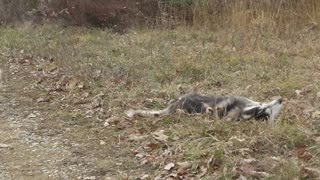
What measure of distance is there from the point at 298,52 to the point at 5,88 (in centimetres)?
416

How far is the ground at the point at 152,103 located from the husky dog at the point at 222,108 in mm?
103

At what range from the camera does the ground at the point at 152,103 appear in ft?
14.1

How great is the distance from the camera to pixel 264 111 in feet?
16.4

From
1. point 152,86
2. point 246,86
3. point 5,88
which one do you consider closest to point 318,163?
point 246,86

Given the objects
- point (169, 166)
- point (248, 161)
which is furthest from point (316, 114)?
point (169, 166)

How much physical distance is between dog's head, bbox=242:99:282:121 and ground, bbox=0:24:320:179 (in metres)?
0.10

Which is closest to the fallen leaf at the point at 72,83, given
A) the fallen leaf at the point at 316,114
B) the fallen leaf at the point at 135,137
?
the fallen leaf at the point at 135,137

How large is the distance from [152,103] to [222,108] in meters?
1.00

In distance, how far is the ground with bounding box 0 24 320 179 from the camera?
14.1ft

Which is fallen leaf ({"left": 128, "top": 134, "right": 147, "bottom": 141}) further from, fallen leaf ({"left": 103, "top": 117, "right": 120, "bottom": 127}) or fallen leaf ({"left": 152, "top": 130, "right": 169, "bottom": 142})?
fallen leaf ({"left": 103, "top": 117, "right": 120, "bottom": 127})

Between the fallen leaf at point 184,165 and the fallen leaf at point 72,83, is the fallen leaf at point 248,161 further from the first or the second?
the fallen leaf at point 72,83

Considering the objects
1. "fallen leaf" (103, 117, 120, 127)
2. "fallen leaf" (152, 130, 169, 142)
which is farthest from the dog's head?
"fallen leaf" (103, 117, 120, 127)

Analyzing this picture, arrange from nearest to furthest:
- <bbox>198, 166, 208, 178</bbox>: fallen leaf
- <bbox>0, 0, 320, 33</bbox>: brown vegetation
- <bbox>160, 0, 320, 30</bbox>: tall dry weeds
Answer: <bbox>198, 166, 208, 178</bbox>: fallen leaf, <bbox>160, 0, 320, 30</bbox>: tall dry weeds, <bbox>0, 0, 320, 33</bbox>: brown vegetation

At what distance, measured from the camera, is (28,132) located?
214 inches
